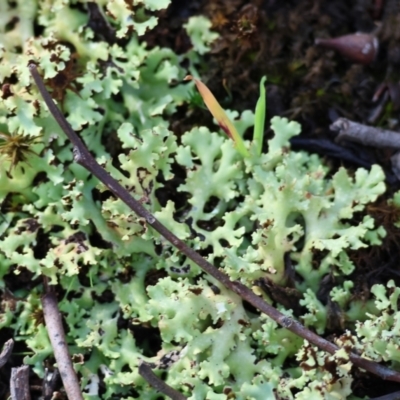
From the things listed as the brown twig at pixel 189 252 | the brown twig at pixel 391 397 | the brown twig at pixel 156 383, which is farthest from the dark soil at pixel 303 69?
the brown twig at pixel 156 383

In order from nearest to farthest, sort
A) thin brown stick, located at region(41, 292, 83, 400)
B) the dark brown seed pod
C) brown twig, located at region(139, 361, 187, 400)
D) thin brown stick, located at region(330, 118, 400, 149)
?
brown twig, located at region(139, 361, 187, 400), thin brown stick, located at region(41, 292, 83, 400), thin brown stick, located at region(330, 118, 400, 149), the dark brown seed pod

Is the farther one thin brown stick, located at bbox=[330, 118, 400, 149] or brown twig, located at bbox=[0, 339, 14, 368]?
thin brown stick, located at bbox=[330, 118, 400, 149]

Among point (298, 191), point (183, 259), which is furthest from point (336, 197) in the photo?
point (183, 259)

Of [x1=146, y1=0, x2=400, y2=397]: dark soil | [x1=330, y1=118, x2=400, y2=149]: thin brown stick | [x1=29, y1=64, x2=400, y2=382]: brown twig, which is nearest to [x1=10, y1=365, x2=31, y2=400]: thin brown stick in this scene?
[x1=29, y1=64, x2=400, y2=382]: brown twig

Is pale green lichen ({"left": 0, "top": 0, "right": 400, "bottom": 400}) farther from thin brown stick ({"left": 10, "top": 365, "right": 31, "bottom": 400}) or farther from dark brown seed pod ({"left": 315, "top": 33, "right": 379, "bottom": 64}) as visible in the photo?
dark brown seed pod ({"left": 315, "top": 33, "right": 379, "bottom": 64})

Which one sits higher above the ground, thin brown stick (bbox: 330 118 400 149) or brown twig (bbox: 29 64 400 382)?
thin brown stick (bbox: 330 118 400 149)

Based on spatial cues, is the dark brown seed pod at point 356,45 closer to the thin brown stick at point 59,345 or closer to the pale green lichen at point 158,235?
the pale green lichen at point 158,235

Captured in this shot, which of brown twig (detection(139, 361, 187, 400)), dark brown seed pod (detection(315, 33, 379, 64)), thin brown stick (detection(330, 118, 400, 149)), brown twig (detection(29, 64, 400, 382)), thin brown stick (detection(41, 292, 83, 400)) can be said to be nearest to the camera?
brown twig (detection(139, 361, 187, 400))

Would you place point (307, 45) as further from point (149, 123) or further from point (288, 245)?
point (288, 245)
